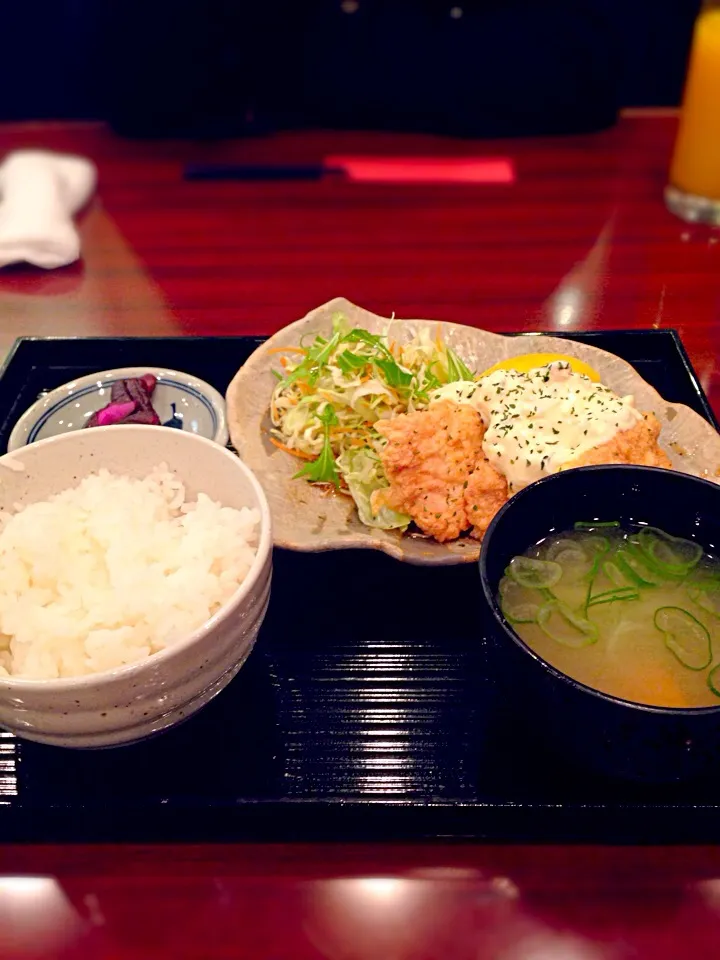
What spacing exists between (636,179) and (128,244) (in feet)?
6.77

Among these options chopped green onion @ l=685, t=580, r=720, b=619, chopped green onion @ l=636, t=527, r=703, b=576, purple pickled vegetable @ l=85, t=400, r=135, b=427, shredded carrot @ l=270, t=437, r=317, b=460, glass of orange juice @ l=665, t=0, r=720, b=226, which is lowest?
shredded carrot @ l=270, t=437, r=317, b=460

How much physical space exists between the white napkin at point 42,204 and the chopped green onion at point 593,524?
2.16 metres

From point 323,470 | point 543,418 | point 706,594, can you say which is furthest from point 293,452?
point 706,594

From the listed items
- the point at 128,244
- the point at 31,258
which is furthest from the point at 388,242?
Result: the point at 31,258

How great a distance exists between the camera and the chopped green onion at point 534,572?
1385mm

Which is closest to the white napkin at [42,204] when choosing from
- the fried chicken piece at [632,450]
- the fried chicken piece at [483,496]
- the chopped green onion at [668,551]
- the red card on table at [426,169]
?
the red card on table at [426,169]

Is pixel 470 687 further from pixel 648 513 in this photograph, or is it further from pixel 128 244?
pixel 128 244

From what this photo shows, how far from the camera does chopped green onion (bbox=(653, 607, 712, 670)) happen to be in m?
1.25

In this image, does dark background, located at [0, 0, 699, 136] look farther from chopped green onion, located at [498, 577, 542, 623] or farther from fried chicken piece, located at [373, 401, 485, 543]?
chopped green onion, located at [498, 577, 542, 623]

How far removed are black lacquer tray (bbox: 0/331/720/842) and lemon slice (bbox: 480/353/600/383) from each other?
725 mm

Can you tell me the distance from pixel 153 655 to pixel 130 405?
1035 millimetres

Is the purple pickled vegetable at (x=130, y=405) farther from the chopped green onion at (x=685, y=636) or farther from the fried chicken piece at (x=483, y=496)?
the chopped green onion at (x=685, y=636)

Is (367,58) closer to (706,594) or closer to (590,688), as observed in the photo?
(706,594)

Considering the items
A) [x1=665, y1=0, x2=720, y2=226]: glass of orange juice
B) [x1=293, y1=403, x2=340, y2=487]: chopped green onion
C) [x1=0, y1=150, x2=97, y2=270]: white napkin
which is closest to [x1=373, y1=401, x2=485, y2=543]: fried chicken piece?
[x1=293, y1=403, x2=340, y2=487]: chopped green onion
